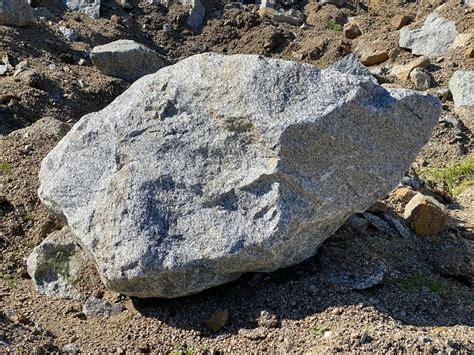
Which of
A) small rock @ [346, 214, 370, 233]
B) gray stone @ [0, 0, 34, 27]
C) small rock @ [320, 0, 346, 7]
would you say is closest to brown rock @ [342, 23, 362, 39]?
small rock @ [320, 0, 346, 7]

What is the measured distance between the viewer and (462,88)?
36.1ft

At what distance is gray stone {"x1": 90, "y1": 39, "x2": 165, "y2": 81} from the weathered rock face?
18.9ft

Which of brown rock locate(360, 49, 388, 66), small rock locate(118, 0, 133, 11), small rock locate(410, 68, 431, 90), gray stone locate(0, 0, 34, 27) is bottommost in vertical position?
gray stone locate(0, 0, 34, 27)

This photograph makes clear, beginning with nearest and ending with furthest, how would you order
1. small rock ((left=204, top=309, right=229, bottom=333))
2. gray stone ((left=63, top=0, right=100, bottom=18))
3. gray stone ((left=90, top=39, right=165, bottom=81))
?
small rock ((left=204, top=309, right=229, bottom=333)) < gray stone ((left=90, top=39, right=165, bottom=81)) < gray stone ((left=63, top=0, right=100, bottom=18))

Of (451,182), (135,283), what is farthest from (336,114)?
(451,182)

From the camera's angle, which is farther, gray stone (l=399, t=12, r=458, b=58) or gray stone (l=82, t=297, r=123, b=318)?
gray stone (l=399, t=12, r=458, b=58)

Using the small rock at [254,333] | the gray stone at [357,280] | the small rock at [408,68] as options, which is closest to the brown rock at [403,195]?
the gray stone at [357,280]

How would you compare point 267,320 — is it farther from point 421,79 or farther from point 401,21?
point 401,21

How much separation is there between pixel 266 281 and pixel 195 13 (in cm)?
941

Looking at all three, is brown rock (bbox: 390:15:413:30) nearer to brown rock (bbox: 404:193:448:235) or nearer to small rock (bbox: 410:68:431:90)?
small rock (bbox: 410:68:431:90)

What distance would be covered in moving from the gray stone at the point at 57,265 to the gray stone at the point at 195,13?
8.49 meters

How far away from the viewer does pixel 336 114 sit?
5.12 meters

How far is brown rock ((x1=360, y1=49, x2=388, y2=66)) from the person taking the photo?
41.7ft

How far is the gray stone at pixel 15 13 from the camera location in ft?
38.6
